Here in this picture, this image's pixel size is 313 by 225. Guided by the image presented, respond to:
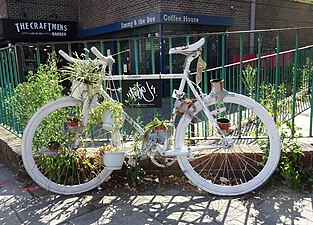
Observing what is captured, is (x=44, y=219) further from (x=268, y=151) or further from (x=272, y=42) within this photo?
(x=272, y=42)

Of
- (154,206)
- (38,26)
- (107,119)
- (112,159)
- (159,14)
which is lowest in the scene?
(154,206)

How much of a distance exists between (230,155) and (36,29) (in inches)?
430

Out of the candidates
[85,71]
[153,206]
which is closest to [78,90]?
[85,71]

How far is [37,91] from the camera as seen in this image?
2756 millimetres

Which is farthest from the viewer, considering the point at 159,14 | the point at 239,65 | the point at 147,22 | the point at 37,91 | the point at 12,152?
the point at 147,22

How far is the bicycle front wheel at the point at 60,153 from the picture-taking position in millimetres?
2521

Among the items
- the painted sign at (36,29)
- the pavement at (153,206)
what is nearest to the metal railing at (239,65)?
the pavement at (153,206)

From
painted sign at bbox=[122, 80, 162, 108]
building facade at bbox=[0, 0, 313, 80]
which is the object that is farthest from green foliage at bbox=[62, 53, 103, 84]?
building facade at bbox=[0, 0, 313, 80]

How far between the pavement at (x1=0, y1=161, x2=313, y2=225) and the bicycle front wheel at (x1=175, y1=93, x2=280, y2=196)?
13 cm

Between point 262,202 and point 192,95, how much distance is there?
105 cm

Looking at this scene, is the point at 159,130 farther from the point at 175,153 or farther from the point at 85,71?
the point at 85,71

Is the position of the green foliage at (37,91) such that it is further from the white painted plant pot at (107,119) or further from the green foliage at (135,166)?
the green foliage at (135,166)

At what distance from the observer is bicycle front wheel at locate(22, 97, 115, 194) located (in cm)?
252

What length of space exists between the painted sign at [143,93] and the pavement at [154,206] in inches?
30.1
